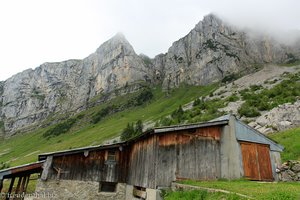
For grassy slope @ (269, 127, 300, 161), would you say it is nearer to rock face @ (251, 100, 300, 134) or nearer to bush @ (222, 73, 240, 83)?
rock face @ (251, 100, 300, 134)

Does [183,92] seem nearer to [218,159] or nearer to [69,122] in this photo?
[69,122]

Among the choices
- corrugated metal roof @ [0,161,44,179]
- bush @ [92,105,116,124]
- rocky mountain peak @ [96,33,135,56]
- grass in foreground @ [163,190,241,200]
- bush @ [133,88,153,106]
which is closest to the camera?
grass in foreground @ [163,190,241,200]

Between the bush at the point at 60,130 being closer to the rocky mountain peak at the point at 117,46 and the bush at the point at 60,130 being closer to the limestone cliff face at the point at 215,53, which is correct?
the limestone cliff face at the point at 215,53

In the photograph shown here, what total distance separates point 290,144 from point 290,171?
635cm

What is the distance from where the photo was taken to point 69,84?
18788 centimetres

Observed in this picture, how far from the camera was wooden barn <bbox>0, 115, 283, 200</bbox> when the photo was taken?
16.4 metres

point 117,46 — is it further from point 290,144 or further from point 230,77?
point 290,144

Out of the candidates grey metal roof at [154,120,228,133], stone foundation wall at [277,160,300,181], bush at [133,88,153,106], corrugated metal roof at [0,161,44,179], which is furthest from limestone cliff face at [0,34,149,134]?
stone foundation wall at [277,160,300,181]

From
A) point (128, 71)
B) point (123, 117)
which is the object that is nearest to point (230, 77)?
point (123, 117)

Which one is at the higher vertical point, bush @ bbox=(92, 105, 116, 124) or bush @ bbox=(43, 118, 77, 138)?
bush @ bbox=(92, 105, 116, 124)

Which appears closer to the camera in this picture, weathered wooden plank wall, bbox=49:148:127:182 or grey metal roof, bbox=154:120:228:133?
grey metal roof, bbox=154:120:228:133

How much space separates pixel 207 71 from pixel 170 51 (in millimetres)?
40852

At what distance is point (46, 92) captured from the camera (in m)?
186

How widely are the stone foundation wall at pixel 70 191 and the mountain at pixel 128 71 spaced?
353 feet
